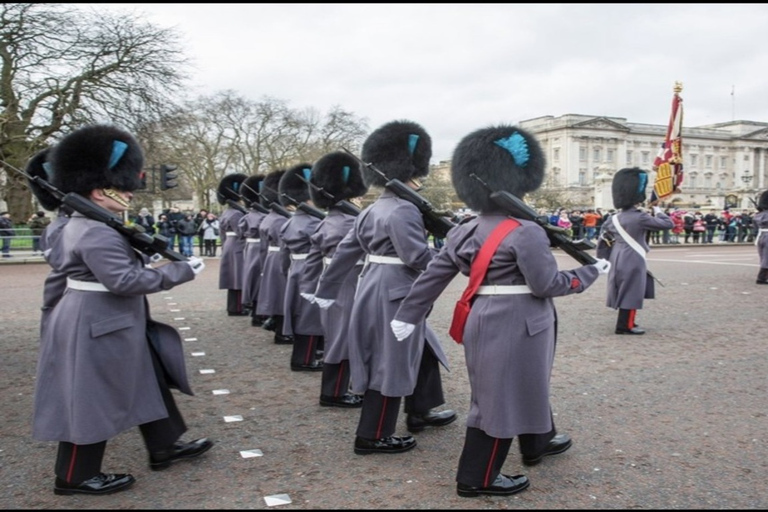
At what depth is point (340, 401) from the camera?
17.3 feet

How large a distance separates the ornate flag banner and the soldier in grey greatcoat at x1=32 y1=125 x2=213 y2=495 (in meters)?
12.4

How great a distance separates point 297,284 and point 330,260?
3.30 feet

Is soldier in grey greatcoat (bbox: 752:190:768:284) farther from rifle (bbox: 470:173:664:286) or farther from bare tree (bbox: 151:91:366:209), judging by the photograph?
bare tree (bbox: 151:91:366:209)

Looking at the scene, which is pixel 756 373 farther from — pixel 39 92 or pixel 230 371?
pixel 39 92

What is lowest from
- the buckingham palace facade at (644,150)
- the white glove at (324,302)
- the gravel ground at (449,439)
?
the gravel ground at (449,439)

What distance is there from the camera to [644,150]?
293 ft

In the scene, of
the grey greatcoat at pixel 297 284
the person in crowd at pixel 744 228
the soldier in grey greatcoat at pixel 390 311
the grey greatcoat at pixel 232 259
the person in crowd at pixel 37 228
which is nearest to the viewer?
the soldier in grey greatcoat at pixel 390 311

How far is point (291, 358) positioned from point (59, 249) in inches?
125

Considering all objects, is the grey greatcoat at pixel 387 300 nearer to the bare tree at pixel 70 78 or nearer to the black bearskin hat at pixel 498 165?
the black bearskin hat at pixel 498 165

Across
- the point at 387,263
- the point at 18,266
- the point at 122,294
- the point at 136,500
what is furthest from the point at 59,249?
the point at 18,266

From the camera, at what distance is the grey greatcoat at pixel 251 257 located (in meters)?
9.02

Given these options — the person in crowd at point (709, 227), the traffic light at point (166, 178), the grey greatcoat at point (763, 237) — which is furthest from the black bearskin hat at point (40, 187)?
the person in crowd at point (709, 227)

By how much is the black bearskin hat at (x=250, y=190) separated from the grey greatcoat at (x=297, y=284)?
10.0 ft

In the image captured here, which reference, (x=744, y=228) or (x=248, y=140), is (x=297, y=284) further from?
(x=248, y=140)
